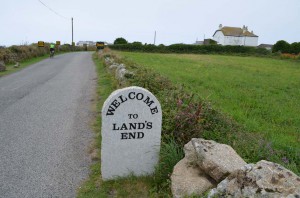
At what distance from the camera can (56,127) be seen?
665 centimetres

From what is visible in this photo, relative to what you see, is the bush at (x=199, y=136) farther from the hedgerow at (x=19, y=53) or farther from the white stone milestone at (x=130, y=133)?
the hedgerow at (x=19, y=53)

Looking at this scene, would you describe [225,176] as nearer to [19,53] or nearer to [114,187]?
[114,187]

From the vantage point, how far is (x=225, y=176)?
345cm

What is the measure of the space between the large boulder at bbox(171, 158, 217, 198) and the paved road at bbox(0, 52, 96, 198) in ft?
4.67

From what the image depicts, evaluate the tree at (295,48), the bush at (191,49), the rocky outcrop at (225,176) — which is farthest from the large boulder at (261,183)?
the tree at (295,48)

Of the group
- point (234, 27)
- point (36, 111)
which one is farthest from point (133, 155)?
point (234, 27)

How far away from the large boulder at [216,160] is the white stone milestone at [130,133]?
0.70 metres

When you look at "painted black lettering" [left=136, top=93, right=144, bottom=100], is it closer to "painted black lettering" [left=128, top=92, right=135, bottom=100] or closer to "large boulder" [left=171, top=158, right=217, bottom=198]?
"painted black lettering" [left=128, top=92, right=135, bottom=100]

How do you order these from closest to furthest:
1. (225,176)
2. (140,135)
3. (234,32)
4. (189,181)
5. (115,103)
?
(225,176)
(189,181)
(115,103)
(140,135)
(234,32)

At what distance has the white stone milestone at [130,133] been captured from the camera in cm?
399

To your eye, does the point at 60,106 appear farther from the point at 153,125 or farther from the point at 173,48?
the point at 173,48

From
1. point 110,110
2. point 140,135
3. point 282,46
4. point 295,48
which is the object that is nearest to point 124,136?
point 140,135

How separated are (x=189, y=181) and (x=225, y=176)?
1.45ft

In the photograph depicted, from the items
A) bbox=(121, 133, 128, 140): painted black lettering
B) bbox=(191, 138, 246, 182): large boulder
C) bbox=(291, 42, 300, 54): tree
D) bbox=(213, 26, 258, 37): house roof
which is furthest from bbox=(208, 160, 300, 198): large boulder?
bbox=(213, 26, 258, 37): house roof
